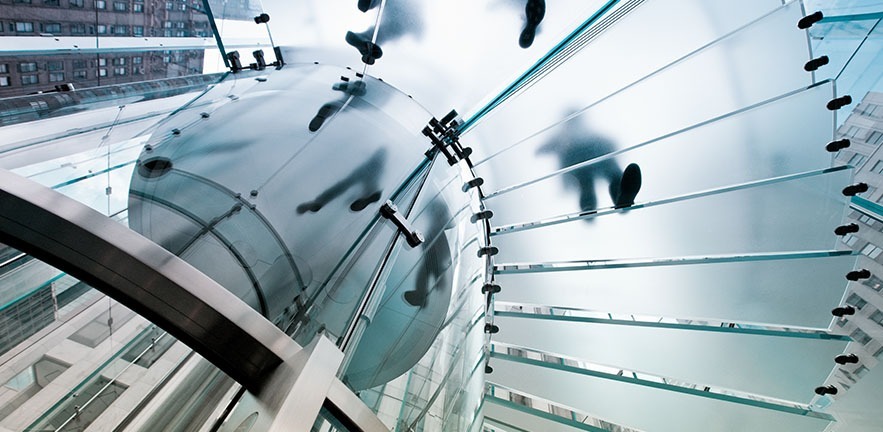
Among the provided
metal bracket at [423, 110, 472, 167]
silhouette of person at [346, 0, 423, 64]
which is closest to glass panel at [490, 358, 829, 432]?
metal bracket at [423, 110, 472, 167]

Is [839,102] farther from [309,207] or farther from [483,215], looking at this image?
[309,207]

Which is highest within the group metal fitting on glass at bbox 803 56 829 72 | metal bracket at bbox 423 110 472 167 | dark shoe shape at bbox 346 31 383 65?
dark shoe shape at bbox 346 31 383 65

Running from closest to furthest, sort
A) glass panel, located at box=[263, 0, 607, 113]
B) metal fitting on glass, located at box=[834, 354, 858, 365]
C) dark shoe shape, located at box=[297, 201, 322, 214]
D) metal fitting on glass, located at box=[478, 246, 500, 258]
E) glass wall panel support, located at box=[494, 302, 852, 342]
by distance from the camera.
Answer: dark shoe shape, located at box=[297, 201, 322, 214], metal fitting on glass, located at box=[834, 354, 858, 365], glass wall panel support, located at box=[494, 302, 852, 342], glass panel, located at box=[263, 0, 607, 113], metal fitting on glass, located at box=[478, 246, 500, 258]

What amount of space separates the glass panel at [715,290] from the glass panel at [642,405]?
1059mm

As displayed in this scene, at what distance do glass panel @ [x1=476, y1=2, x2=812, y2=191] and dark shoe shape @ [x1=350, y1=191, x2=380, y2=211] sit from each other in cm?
254

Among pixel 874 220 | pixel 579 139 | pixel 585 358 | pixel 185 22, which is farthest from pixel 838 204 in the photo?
pixel 185 22

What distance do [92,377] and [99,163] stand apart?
902 millimetres

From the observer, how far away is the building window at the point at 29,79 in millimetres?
3363

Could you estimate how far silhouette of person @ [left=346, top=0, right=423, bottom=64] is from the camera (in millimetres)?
4258

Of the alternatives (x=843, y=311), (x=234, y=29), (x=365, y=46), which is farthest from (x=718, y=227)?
(x=234, y=29)

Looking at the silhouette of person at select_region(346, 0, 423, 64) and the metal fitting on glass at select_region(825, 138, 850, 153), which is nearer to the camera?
the metal fitting on glass at select_region(825, 138, 850, 153)

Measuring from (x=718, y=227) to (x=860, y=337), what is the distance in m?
1.49

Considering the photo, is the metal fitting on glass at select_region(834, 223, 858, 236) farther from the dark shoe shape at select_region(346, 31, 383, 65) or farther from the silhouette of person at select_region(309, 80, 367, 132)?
the dark shoe shape at select_region(346, 31, 383, 65)

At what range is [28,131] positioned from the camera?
1.72 meters
